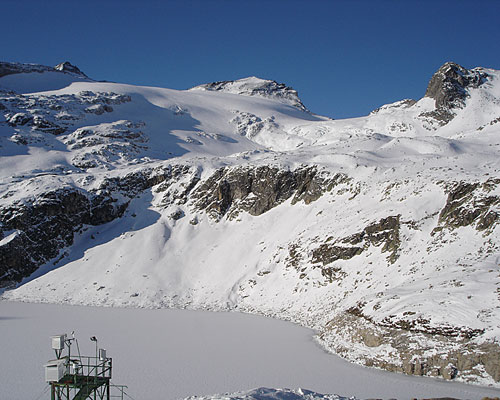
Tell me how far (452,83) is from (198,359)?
308 ft

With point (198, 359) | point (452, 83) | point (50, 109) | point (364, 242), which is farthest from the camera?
point (50, 109)

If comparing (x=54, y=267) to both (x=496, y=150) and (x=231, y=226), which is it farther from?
(x=496, y=150)

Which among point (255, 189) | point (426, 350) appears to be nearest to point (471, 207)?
point (426, 350)

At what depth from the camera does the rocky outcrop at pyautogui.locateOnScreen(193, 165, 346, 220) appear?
51719mm

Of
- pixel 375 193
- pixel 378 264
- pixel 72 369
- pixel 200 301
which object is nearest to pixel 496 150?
pixel 375 193

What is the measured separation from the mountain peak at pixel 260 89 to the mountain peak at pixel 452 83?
235 ft

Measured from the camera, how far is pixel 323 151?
211ft

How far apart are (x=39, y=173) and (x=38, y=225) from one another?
2264cm

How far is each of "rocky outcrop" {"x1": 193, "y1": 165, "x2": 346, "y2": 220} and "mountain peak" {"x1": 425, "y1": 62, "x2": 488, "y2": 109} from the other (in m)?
56.6

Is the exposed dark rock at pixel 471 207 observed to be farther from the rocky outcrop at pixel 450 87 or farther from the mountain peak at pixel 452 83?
the mountain peak at pixel 452 83

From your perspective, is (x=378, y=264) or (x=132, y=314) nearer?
(x=378, y=264)

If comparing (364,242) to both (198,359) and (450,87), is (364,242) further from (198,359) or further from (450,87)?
(450,87)

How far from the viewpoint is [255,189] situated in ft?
184

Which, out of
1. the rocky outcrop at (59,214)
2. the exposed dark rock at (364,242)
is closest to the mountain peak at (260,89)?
the rocky outcrop at (59,214)
